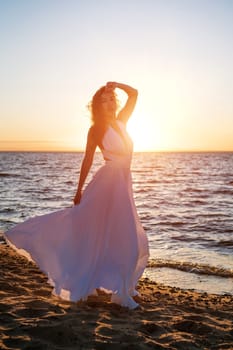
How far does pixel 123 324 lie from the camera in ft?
14.6

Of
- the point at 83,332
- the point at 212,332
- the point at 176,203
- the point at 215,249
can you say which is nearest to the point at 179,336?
the point at 212,332

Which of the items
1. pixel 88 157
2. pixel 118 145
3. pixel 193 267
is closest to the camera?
pixel 118 145

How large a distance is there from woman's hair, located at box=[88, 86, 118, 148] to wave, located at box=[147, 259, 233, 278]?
4325 millimetres

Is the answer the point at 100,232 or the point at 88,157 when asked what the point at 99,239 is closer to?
the point at 100,232

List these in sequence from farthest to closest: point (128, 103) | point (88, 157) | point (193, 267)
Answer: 1. point (193, 267)
2. point (128, 103)
3. point (88, 157)

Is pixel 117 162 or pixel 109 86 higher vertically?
pixel 109 86

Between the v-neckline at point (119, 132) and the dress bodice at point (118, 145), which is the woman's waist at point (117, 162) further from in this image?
the v-neckline at point (119, 132)

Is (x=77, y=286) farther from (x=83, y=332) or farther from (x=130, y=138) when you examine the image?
(x=130, y=138)

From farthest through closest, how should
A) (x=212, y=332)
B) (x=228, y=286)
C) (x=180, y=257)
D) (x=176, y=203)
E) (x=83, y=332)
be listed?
(x=176, y=203), (x=180, y=257), (x=228, y=286), (x=212, y=332), (x=83, y=332)

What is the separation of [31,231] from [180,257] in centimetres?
513

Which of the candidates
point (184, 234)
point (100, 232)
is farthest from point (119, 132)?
point (184, 234)

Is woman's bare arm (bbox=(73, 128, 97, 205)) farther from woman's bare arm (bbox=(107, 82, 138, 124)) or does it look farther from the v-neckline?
woman's bare arm (bbox=(107, 82, 138, 124))

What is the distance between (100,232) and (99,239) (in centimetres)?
9

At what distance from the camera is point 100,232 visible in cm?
514
